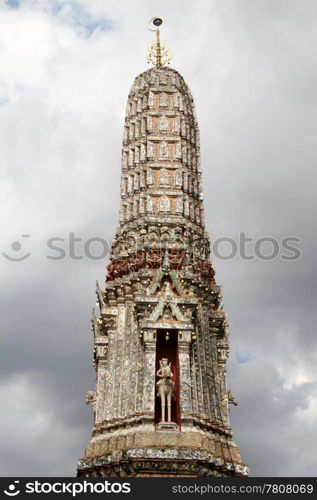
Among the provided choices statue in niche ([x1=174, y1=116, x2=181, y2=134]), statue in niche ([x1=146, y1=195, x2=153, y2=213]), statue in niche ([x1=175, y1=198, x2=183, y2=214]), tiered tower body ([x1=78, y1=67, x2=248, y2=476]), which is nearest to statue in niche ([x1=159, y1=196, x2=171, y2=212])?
tiered tower body ([x1=78, y1=67, x2=248, y2=476])

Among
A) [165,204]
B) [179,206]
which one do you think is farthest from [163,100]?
[179,206]

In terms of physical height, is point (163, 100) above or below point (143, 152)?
above

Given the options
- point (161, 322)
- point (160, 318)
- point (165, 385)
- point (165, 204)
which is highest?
point (165, 204)

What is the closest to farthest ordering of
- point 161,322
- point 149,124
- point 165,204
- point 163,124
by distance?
1. point 161,322
2. point 165,204
3. point 149,124
4. point 163,124

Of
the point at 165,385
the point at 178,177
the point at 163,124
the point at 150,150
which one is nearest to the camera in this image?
the point at 165,385

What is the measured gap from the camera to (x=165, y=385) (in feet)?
94.4

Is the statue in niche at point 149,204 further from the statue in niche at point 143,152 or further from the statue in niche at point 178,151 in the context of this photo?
the statue in niche at point 178,151

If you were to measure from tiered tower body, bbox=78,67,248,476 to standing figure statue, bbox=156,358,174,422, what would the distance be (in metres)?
0.33

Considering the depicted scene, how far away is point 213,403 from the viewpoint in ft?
100

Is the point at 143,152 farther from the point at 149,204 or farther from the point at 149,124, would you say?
the point at 149,204

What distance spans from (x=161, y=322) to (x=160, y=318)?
23cm

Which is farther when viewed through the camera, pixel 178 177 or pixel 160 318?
pixel 178 177

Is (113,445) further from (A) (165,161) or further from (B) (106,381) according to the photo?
(A) (165,161)

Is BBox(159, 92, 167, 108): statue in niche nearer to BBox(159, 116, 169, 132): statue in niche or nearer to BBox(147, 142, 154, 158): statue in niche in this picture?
BBox(159, 116, 169, 132): statue in niche
